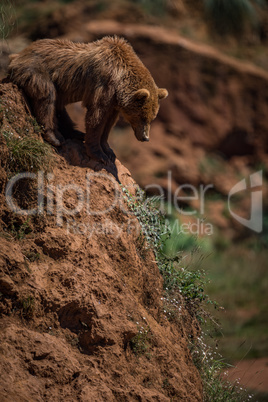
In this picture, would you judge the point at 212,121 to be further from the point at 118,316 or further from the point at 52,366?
the point at 52,366

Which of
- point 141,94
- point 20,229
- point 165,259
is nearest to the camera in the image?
point 20,229

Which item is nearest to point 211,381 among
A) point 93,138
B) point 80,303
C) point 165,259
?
point 165,259

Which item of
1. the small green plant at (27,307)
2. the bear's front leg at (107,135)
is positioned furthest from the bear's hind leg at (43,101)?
the small green plant at (27,307)

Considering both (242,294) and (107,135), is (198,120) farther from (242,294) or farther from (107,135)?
(107,135)

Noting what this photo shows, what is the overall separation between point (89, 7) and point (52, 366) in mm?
12206

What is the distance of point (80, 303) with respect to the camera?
4656 millimetres

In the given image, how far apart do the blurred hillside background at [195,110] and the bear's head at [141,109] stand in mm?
6471

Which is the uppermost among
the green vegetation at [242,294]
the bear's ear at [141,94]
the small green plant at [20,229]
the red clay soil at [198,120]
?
the bear's ear at [141,94]

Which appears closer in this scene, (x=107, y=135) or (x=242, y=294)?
(x=107, y=135)

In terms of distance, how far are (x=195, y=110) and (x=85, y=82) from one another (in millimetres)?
8701

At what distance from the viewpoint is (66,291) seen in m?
4.66

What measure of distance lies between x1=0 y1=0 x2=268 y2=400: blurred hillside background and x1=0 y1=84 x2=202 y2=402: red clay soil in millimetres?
7075

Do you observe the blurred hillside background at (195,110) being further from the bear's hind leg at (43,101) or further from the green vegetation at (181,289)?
the bear's hind leg at (43,101)

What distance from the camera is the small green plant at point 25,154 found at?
4.95 m
